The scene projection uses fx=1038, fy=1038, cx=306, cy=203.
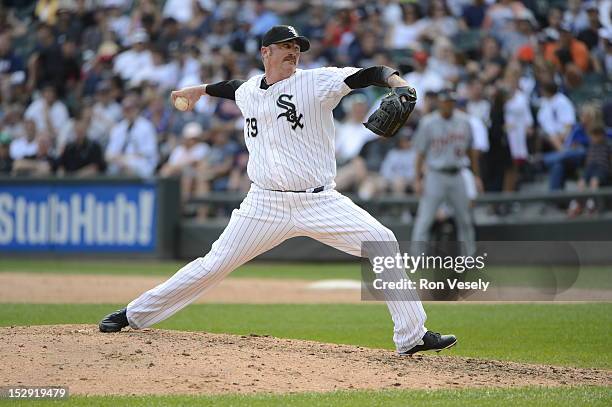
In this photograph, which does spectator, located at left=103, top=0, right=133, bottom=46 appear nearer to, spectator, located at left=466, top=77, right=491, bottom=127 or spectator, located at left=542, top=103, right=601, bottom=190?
spectator, located at left=466, top=77, right=491, bottom=127

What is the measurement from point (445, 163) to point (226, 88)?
23.1ft

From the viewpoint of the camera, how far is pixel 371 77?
6543 mm

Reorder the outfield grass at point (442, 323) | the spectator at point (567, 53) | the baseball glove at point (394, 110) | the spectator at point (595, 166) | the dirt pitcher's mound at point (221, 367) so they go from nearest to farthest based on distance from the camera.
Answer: the dirt pitcher's mound at point (221, 367) < the baseball glove at point (394, 110) < the outfield grass at point (442, 323) < the spectator at point (595, 166) < the spectator at point (567, 53)

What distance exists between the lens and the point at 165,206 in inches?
647

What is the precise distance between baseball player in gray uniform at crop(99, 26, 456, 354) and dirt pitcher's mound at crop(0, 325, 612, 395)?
0.33m

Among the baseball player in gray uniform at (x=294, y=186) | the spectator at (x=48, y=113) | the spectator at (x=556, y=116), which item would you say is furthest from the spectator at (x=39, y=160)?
the baseball player in gray uniform at (x=294, y=186)

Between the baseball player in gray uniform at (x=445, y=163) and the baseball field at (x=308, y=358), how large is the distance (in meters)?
3.13

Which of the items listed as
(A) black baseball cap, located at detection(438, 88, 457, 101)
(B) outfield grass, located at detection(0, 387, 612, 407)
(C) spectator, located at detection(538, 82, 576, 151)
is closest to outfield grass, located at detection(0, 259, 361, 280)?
(A) black baseball cap, located at detection(438, 88, 457, 101)

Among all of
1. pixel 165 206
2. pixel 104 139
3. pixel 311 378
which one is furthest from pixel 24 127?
pixel 311 378

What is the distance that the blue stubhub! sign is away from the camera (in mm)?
16328

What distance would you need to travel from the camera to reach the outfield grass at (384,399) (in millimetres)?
5594

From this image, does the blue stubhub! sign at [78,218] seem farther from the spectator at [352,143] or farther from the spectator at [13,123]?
the spectator at [352,143]

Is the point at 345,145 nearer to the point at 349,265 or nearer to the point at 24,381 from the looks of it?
the point at 349,265

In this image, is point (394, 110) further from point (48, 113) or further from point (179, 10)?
point (179, 10)
